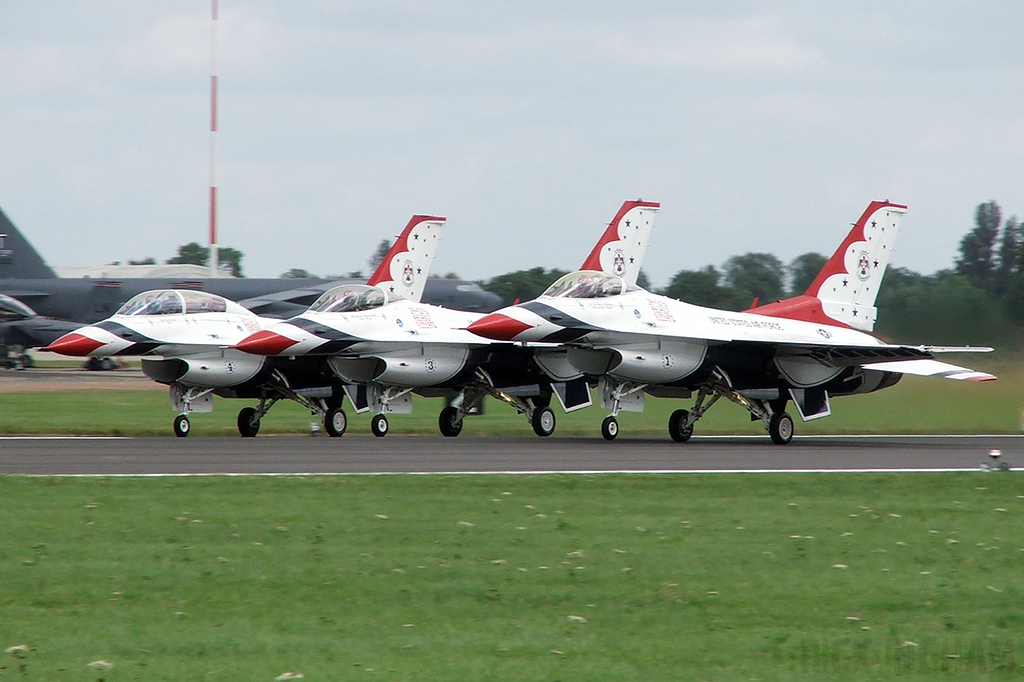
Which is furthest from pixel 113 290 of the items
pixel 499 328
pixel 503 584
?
pixel 503 584

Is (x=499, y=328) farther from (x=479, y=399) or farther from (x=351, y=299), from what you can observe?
(x=479, y=399)

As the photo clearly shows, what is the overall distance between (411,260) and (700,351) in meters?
8.08

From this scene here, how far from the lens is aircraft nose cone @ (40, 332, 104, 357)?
72.1 ft

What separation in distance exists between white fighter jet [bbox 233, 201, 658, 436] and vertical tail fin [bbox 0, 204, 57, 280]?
3183 cm

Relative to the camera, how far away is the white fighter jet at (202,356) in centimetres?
2264

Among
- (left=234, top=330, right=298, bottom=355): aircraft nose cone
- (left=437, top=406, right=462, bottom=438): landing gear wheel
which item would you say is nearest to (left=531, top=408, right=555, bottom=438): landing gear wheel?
(left=437, top=406, right=462, bottom=438): landing gear wheel

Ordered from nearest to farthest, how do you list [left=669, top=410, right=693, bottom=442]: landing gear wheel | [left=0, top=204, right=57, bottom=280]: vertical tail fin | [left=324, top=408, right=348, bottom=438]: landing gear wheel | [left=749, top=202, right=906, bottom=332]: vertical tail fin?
[left=669, top=410, right=693, bottom=442]: landing gear wheel, [left=324, top=408, right=348, bottom=438]: landing gear wheel, [left=749, top=202, right=906, bottom=332]: vertical tail fin, [left=0, top=204, right=57, bottom=280]: vertical tail fin

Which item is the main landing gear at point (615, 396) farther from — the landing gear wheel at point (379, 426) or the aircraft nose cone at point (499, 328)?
the landing gear wheel at point (379, 426)

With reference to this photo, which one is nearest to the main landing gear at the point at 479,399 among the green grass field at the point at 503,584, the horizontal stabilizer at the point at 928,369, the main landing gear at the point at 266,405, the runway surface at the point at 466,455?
the runway surface at the point at 466,455

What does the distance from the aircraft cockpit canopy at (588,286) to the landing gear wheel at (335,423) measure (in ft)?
16.1

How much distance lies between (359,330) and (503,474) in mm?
8984

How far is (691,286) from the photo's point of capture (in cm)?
3575

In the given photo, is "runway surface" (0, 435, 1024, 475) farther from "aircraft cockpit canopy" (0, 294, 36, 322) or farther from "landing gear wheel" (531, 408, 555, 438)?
"aircraft cockpit canopy" (0, 294, 36, 322)

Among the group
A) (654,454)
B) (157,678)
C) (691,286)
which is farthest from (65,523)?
(691,286)
